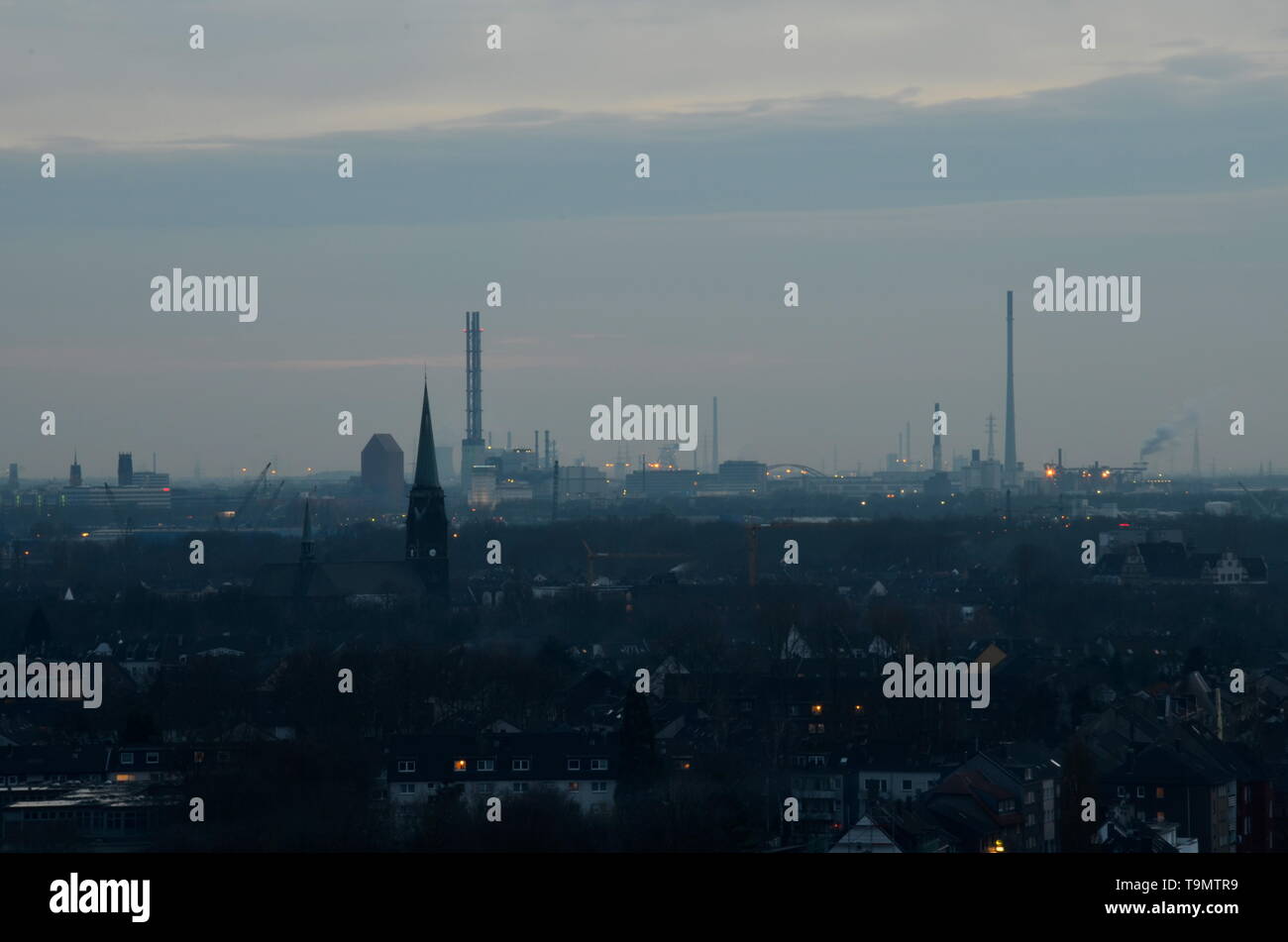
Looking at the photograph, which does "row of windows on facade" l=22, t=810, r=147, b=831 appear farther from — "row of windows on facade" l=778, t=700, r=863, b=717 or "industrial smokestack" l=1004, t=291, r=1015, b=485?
"industrial smokestack" l=1004, t=291, r=1015, b=485

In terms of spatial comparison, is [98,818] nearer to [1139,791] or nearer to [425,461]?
[1139,791]

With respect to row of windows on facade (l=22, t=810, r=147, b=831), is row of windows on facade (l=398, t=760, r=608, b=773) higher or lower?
higher

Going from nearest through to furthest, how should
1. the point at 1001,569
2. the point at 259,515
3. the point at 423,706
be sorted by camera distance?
the point at 423,706 < the point at 1001,569 < the point at 259,515

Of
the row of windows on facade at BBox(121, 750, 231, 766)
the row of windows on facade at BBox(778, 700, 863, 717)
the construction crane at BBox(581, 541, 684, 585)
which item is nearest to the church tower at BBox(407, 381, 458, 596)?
the construction crane at BBox(581, 541, 684, 585)

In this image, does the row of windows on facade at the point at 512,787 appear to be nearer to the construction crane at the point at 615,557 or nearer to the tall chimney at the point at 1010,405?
the construction crane at the point at 615,557

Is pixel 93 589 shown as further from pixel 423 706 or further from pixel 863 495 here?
pixel 863 495

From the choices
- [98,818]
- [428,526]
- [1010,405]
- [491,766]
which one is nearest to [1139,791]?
[491,766]
